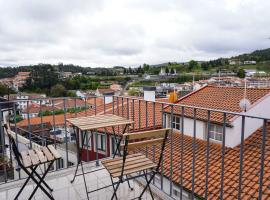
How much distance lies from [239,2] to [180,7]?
269 centimetres

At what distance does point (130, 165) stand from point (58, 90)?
155ft

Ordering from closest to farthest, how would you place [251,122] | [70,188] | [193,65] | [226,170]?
[70,188] → [226,170] → [251,122] → [193,65]

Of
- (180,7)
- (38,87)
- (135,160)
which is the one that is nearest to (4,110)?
(135,160)

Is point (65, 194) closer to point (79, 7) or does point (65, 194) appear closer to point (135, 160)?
point (135, 160)

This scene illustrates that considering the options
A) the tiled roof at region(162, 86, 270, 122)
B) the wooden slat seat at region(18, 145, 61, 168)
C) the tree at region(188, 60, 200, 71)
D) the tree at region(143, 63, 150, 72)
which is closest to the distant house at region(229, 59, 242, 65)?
the tree at region(188, 60, 200, 71)

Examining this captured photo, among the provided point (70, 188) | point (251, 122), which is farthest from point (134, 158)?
point (251, 122)

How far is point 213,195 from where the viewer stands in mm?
7012

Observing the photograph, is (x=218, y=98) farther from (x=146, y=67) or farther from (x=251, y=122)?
(x=146, y=67)

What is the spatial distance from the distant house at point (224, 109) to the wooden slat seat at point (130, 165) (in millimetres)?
6320

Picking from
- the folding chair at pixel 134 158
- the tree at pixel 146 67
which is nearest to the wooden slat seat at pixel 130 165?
the folding chair at pixel 134 158

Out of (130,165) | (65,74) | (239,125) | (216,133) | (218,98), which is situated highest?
(65,74)

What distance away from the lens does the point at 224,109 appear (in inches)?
438

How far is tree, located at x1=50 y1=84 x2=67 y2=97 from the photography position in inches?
1807

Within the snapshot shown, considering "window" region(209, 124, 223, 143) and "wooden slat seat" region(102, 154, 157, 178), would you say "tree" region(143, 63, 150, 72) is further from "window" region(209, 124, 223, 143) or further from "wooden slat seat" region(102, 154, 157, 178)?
"wooden slat seat" region(102, 154, 157, 178)
